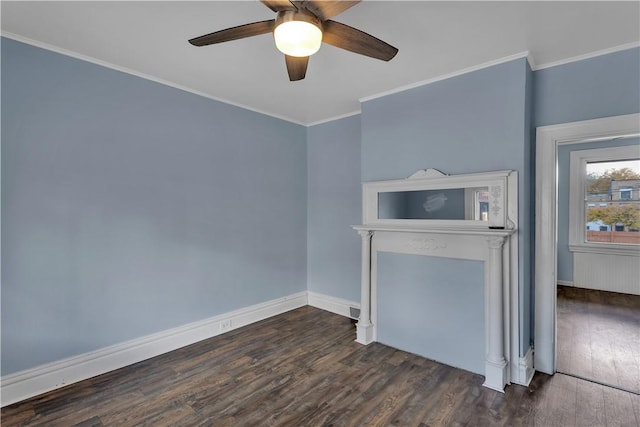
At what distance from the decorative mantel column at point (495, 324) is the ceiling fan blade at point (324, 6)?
1980 millimetres

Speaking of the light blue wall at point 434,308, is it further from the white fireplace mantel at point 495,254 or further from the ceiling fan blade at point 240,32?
the ceiling fan blade at point 240,32

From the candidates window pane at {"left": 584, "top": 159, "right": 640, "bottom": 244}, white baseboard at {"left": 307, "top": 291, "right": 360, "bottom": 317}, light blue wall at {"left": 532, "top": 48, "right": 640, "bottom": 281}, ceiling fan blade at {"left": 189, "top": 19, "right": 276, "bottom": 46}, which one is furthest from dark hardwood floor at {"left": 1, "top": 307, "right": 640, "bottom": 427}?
window pane at {"left": 584, "top": 159, "right": 640, "bottom": 244}

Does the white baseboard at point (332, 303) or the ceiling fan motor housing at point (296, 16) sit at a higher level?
the ceiling fan motor housing at point (296, 16)

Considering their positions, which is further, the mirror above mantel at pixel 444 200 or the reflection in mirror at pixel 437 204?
the reflection in mirror at pixel 437 204

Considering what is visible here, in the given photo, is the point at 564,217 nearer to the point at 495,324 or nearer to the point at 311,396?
the point at 495,324

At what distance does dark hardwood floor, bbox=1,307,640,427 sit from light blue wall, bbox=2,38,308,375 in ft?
1.37

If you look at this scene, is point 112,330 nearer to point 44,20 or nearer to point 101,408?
point 101,408

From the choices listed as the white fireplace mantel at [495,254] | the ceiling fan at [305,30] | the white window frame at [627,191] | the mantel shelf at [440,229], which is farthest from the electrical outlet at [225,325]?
the white window frame at [627,191]

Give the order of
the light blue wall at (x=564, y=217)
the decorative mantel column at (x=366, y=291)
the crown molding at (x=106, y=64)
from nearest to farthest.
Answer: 1. the crown molding at (x=106, y=64)
2. the decorative mantel column at (x=366, y=291)
3. the light blue wall at (x=564, y=217)

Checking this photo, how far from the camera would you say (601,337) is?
3.34 meters

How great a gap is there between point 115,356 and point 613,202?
705 centimetres

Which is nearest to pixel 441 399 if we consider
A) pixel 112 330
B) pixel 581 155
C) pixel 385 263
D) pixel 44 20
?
pixel 385 263

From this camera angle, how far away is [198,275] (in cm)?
330

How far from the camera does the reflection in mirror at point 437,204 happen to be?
8.81 feet
